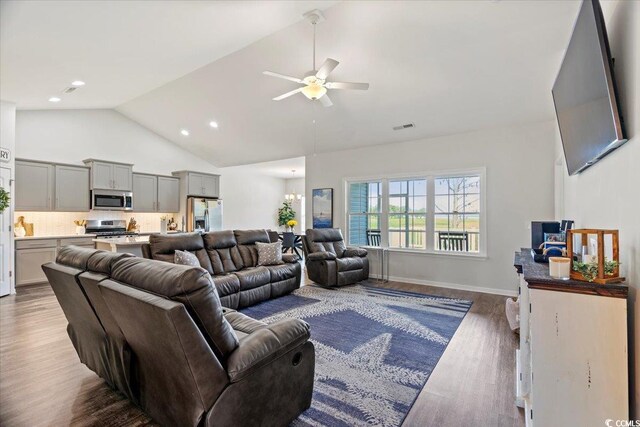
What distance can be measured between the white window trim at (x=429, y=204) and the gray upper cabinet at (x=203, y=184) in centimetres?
400

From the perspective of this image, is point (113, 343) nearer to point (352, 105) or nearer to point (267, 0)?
point (267, 0)

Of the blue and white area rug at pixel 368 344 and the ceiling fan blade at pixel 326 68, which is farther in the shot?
the ceiling fan blade at pixel 326 68

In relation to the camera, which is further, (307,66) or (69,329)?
(307,66)

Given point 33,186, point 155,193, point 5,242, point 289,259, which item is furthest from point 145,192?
point 289,259

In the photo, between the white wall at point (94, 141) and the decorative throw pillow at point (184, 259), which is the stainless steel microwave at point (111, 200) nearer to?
the white wall at point (94, 141)

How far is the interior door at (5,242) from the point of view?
489 centimetres

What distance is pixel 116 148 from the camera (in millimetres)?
7148

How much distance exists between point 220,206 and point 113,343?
7210 mm

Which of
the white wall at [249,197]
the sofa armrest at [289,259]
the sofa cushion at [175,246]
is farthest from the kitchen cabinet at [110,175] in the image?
the sofa armrest at [289,259]

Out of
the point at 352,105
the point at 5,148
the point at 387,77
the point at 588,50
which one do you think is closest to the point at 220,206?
the point at 5,148

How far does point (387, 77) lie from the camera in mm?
4477

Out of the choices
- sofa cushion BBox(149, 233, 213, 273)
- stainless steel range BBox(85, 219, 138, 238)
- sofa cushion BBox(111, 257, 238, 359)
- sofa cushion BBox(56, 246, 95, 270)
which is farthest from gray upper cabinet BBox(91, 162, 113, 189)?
sofa cushion BBox(111, 257, 238, 359)

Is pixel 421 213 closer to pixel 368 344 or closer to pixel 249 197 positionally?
pixel 368 344

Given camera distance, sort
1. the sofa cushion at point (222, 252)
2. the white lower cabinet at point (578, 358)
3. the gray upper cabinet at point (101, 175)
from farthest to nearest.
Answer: the gray upper cabinet at point (101, 175) < the sofa cushion at point (222, 252) < the white lower cabinet at point (578, 358)
